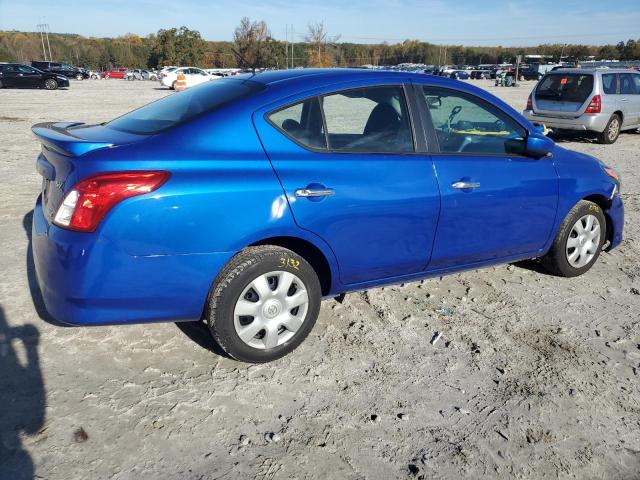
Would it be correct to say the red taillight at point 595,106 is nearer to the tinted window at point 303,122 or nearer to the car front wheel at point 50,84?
the tinted window at point 303,122

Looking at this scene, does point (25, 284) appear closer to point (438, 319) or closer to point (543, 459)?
point (438, 319)

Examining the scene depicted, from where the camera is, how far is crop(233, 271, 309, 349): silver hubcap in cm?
295

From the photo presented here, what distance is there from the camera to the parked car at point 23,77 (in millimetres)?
28266

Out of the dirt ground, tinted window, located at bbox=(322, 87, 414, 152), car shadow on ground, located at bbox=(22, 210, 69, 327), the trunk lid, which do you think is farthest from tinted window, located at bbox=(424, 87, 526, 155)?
car shadow on ground, located at bbox=(22, 210, 69, 327)

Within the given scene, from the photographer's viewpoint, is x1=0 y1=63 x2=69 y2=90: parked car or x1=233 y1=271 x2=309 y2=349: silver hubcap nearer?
x1=233 y1=271 x2=309 y2=349: silver hubcap

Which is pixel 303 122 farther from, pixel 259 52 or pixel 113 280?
pixel 259 52

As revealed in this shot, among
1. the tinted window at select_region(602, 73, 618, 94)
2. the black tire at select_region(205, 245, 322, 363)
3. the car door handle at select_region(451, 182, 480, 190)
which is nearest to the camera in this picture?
the black tire at select_region(205, 245, 322, 363)

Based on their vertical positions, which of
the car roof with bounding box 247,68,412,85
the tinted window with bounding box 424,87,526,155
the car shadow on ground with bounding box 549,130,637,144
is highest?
the car roof with bounding box 247,68,412,85

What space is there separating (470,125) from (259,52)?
67.8 meters

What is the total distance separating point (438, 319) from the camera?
3.73 m

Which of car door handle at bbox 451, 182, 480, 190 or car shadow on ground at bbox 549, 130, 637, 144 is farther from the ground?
car door handle at bbox 451, 182, 480, 190

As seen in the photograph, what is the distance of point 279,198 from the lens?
2.87m

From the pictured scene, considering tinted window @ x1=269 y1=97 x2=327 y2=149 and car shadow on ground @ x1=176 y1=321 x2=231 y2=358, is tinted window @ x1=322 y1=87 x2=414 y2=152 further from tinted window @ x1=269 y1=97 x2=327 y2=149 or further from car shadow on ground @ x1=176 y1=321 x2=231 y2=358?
car shadow on ground @ x1=176 y1=321 x2=231 y2=358

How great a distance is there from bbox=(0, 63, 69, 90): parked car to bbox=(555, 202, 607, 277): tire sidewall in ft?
102
